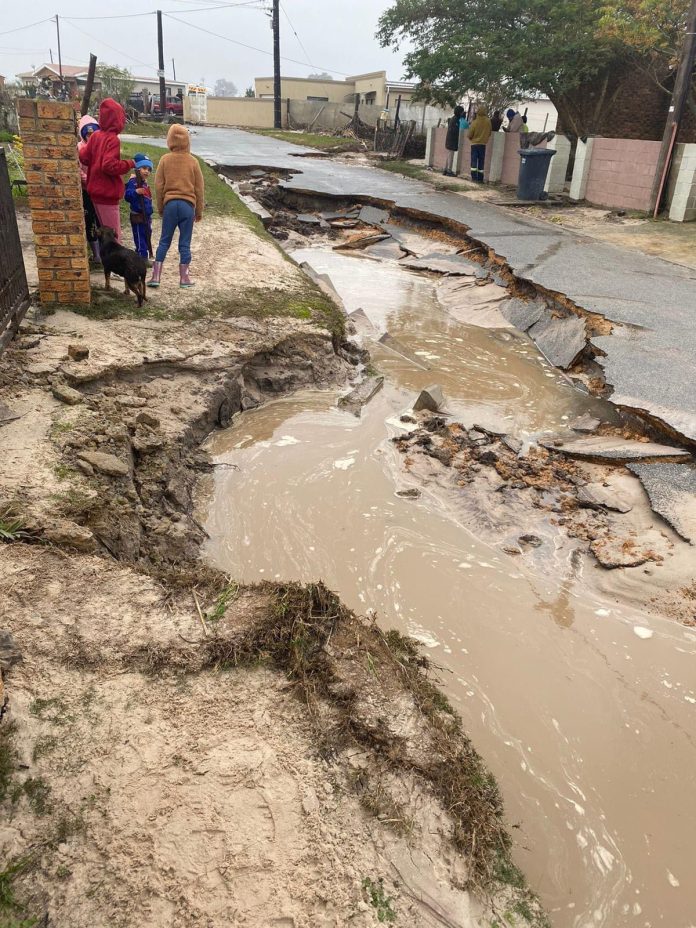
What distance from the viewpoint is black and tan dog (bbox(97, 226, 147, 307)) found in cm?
550

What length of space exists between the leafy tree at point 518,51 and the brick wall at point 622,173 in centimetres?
223

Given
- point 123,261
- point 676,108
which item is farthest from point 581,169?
point 123,261

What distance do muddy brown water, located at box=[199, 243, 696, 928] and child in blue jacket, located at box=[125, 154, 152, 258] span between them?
256cm

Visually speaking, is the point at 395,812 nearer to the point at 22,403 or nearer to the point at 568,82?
the point at 22,403

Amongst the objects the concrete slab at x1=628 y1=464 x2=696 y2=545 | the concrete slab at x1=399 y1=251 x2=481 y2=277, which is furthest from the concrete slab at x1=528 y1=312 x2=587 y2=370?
the concrete slab at x1=399 y1=251 x2=481 y2=277

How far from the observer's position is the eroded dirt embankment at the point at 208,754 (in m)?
1.62

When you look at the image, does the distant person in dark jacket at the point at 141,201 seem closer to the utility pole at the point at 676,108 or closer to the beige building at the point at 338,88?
the utility pole at the point at 676,108

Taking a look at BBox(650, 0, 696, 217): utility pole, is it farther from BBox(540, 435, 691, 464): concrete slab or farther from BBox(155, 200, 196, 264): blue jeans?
BBox(155, 200, 196, 264): blue jeans

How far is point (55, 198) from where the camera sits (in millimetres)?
5027

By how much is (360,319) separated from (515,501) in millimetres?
4137

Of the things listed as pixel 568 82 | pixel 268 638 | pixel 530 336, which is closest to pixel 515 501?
pixel 268 638

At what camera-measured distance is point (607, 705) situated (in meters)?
2.82

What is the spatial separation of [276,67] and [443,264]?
34866 millimetres

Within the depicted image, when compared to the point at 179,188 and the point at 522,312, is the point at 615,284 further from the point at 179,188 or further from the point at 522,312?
the point at 179,188
